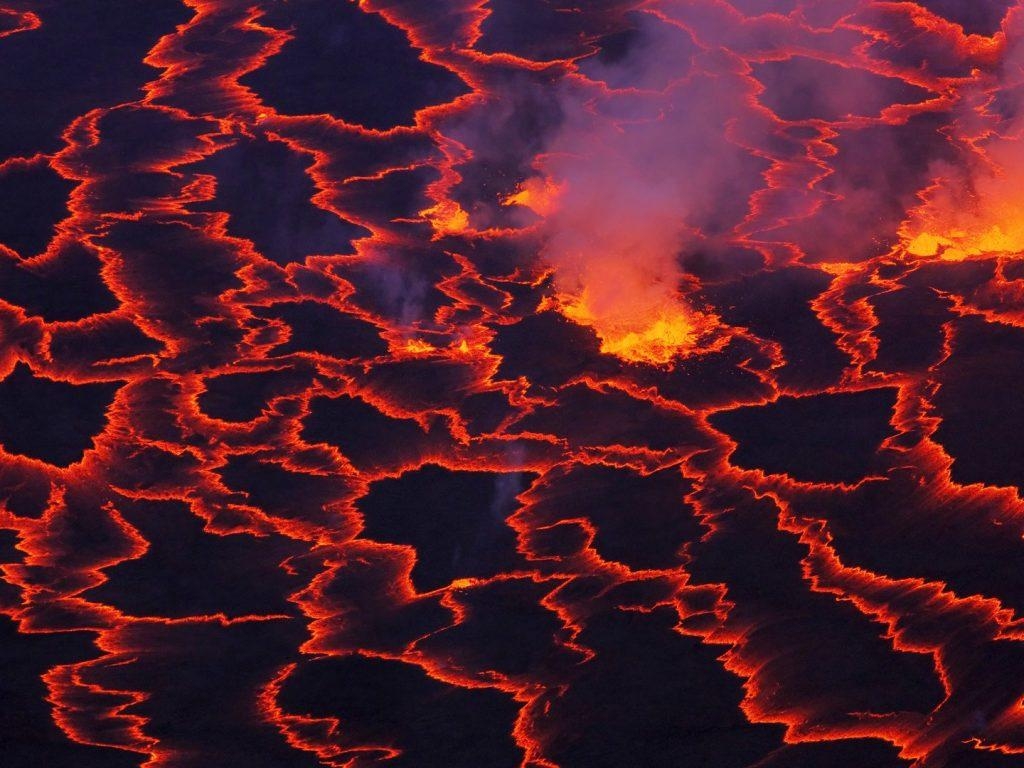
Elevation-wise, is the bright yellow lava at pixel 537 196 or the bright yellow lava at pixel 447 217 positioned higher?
the bright yellow lava at pixel 537 196

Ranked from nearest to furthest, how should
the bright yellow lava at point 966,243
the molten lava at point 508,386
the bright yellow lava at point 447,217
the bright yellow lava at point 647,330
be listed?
the molten lava at point 508,386
the bright yellow lava at point 647,330
the bright yellow lava at point 966,243
the bright yellow lava at point 447,217

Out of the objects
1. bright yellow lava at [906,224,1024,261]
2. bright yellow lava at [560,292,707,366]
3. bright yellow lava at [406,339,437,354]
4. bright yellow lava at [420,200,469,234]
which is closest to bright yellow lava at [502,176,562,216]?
bright yellow lava at [420,200,469,234]

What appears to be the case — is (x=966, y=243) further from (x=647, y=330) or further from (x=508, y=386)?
(x=508, y=386)

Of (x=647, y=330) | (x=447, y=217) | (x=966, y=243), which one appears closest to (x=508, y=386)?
(x=647, y=330)

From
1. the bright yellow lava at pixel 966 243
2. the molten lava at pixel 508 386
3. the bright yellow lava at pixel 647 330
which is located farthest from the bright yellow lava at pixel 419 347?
the bright yellow lava at pixel 966 243

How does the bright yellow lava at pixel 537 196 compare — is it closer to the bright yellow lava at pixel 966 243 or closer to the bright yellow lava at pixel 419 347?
the bright yellow lava at pixel 419 347

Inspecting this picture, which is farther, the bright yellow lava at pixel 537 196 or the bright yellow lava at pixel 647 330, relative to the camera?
the bright yellow lava at pixel 537 196

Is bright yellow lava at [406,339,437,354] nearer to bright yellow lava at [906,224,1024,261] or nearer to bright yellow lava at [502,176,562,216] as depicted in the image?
bright yellow lava at [502,176,562,216]

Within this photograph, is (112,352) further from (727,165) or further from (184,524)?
(727,165)

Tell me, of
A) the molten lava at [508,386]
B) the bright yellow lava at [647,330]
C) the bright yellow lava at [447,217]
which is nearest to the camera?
the molten lava at [508,386]
